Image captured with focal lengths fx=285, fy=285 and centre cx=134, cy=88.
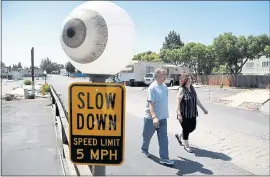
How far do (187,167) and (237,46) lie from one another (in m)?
34.2

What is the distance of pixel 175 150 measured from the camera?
6090 mm

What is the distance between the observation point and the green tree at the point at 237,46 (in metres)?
36.2

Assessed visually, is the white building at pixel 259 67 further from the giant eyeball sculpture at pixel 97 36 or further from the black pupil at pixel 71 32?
the black pupil at pixel 71 32

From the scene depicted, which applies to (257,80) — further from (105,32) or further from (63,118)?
(105,32)

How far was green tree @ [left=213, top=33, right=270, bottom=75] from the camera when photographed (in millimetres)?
36156

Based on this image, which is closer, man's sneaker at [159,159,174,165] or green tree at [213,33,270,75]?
man's sneaker at [159,159,174,165]

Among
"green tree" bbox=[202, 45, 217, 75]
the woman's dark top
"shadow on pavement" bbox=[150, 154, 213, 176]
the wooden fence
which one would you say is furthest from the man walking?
"green tree" bbox=[202, 45, 217, 75]

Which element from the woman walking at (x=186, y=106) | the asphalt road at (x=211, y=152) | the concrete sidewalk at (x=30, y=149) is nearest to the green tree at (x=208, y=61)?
the asphalt road at (x=211, y=152)

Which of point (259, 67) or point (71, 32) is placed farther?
point (259, 67)

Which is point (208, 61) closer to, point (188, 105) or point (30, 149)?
point (188, 105)

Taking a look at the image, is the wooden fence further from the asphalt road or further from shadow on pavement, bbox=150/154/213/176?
shadow on pavement, bbox=150/154/213/176

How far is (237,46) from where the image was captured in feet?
119

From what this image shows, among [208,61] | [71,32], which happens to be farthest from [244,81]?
[71,32]

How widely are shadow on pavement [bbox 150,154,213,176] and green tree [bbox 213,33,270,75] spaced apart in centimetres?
3337
